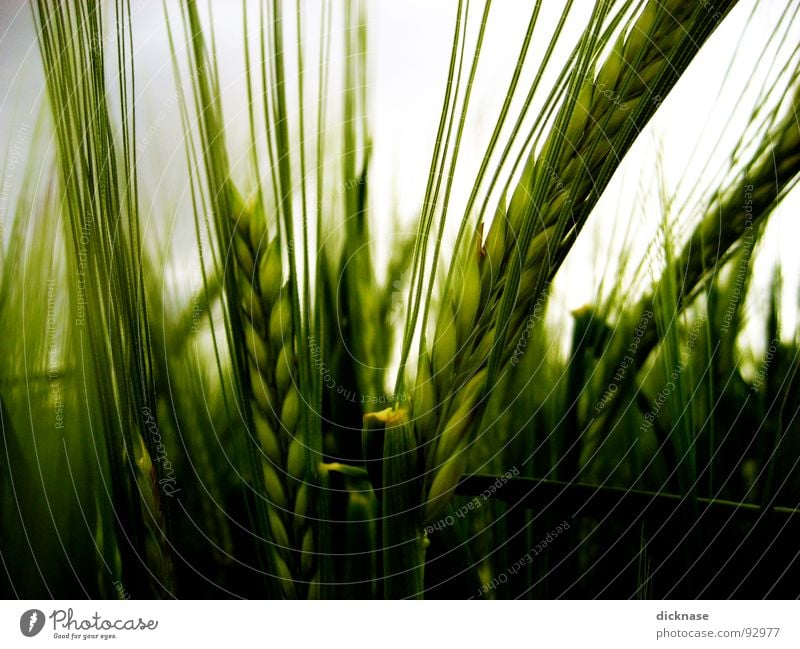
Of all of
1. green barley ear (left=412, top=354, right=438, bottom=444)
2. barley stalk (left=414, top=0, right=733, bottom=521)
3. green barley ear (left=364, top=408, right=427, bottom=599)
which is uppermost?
barley stalk (left=414, top=0, right=733, bottom=521)

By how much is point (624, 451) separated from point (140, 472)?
13.3 inches

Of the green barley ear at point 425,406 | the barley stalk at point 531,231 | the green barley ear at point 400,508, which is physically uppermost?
the barley stalk at point 531,231

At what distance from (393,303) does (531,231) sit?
0.36 feet

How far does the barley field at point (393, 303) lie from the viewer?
0.39m

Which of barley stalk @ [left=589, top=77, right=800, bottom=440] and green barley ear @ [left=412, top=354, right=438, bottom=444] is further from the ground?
barley stalk @ [left=589, top=77, right=800, bottom=440]

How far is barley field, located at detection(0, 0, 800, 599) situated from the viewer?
390 millimetres

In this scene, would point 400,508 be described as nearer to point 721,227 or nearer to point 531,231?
point 531,231

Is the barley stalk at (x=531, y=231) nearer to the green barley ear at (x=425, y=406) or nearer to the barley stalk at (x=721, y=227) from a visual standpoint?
the green barley ear at (x=425, y=406)

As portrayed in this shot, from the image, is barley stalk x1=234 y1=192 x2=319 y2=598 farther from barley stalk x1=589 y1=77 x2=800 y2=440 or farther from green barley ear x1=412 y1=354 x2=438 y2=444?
barley stalk x1=589 y1=77 x2=800 y2=440

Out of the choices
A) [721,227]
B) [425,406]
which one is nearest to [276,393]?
[425,406]

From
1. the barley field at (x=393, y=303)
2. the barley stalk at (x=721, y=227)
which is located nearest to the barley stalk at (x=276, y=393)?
the barley field at (x=393, y=303)

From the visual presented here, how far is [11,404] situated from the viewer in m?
0.41

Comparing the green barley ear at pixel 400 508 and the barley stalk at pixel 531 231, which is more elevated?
the barley stalk at pixel 531 231

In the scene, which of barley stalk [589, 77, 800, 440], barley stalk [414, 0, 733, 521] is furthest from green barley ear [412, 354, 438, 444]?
barley stalk [589, 77, 800, 440]
